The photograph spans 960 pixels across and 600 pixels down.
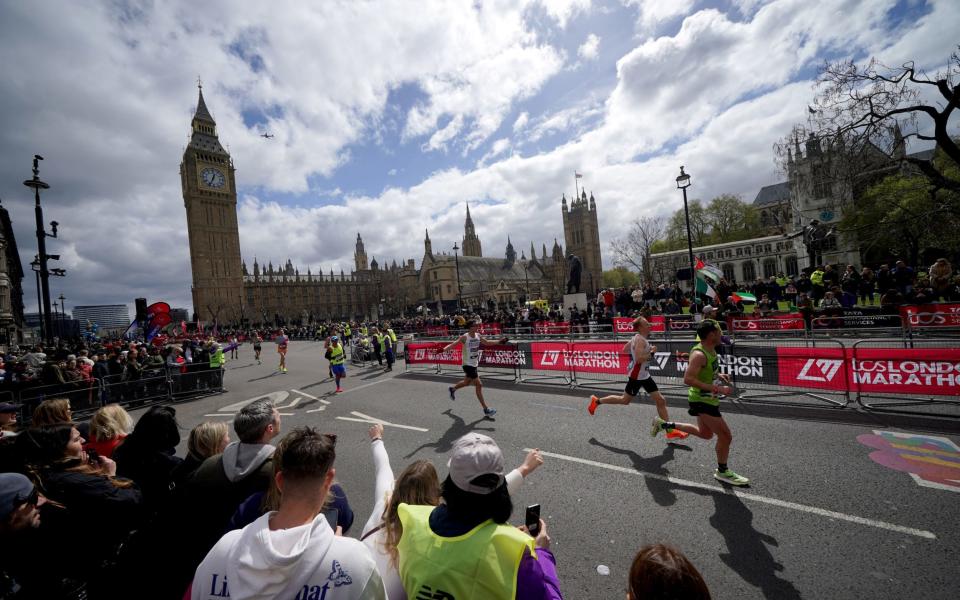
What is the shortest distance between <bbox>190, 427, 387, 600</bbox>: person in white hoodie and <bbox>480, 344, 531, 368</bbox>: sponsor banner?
10.5m

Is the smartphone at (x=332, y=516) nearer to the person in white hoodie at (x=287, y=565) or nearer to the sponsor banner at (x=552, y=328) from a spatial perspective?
the person in white hoodie at (x=287, y=565)

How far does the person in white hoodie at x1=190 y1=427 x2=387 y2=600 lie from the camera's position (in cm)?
146

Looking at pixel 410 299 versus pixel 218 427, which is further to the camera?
pixel 410 299

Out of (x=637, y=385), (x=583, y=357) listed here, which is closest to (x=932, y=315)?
(x=583, y=357)

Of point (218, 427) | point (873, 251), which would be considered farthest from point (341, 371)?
point (873, 251)

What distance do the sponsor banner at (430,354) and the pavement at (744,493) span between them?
585 cm

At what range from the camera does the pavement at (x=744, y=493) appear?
3.23 m

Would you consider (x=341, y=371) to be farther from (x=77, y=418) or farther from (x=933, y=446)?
(x=933, y=446)

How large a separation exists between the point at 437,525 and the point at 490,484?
29cm

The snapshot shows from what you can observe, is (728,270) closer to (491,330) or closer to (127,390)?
(491,330)

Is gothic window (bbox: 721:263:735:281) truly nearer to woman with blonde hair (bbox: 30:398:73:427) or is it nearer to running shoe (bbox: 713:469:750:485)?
running shoe (bbox: 713:469:750:485)

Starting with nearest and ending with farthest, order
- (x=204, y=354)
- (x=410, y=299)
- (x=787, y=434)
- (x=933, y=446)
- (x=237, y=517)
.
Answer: (x=237, y=517) < (x=933, y=446) < (x=787, y=434) < (x=204, y=354) < (x=410, y=299)

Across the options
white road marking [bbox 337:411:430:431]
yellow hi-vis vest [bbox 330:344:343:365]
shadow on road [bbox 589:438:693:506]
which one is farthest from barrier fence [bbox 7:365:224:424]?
shadow on road [bbox 589:438:693:506]

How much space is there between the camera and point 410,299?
10719cm
